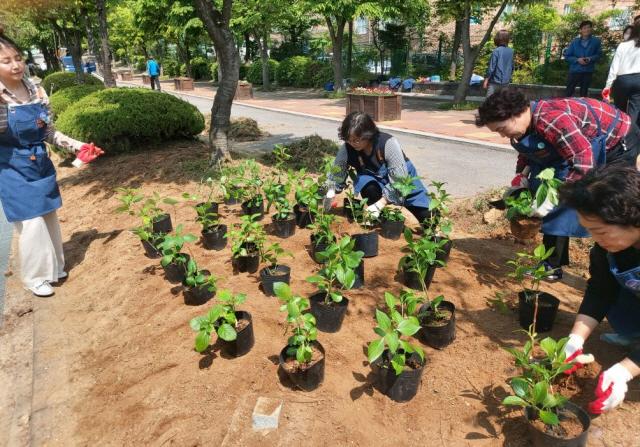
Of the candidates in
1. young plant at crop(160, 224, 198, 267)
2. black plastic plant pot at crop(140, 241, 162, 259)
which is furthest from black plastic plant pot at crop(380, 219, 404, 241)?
black plastic plant pot at crop(140, 241, 162, 259)

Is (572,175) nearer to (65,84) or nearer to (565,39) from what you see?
(565,39)

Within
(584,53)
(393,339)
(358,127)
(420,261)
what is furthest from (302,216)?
(584,53)

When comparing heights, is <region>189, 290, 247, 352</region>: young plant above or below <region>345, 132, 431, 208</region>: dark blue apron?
below

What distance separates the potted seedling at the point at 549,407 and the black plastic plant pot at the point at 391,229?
1.88 metres

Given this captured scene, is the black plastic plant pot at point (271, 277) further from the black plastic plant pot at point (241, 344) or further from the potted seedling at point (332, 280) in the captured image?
the black plastic plant pot at point (241, 344)

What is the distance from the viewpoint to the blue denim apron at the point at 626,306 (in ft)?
6.02

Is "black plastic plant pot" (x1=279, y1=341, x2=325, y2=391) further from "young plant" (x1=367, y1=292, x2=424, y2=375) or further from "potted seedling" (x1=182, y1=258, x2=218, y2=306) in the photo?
"potted seedling" (x1=182, y1=258, x2=218, y2=306)

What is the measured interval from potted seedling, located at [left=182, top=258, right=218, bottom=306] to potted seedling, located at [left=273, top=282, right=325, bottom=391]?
2.69ft

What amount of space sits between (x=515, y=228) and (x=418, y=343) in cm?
145

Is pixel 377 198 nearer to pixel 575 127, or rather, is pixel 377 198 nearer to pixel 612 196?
pixel 575 127

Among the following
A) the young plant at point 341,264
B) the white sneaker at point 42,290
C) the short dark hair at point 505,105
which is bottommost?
the white sneaker at point 42,290

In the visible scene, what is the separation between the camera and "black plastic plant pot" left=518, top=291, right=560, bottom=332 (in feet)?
7.81

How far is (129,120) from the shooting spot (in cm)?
640

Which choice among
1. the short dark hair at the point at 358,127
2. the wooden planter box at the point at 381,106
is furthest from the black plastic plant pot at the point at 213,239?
the wooden planter box at the point at 381,106
